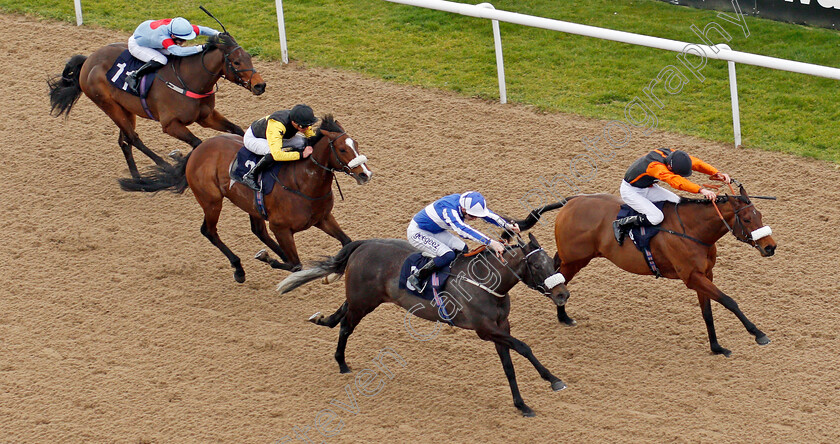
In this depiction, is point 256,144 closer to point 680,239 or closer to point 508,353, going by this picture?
point 508,353

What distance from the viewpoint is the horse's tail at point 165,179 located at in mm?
8500

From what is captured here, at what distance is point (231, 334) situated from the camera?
762 cm

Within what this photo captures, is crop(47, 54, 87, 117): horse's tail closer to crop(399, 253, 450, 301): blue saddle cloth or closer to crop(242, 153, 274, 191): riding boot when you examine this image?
crop(242, 153, 274, 191): riding boot

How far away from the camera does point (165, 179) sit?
8.60 m

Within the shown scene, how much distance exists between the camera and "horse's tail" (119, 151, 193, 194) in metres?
8.50

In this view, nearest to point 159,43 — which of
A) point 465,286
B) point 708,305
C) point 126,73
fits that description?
point 126,73

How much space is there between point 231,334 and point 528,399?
8.21ft

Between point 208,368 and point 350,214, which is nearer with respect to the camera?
point 208,368

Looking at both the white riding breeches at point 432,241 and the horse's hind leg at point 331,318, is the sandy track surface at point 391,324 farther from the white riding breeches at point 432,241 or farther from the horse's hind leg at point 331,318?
the white riding breeches at point 432,241

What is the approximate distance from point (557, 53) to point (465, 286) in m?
6.30

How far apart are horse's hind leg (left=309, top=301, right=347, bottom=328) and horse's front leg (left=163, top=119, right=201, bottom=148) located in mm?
2768

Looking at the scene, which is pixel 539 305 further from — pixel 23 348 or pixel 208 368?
pixel 23 348

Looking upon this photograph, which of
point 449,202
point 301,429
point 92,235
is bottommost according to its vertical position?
point 92,235

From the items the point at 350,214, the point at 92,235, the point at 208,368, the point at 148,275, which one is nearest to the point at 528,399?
the point at 208,368
